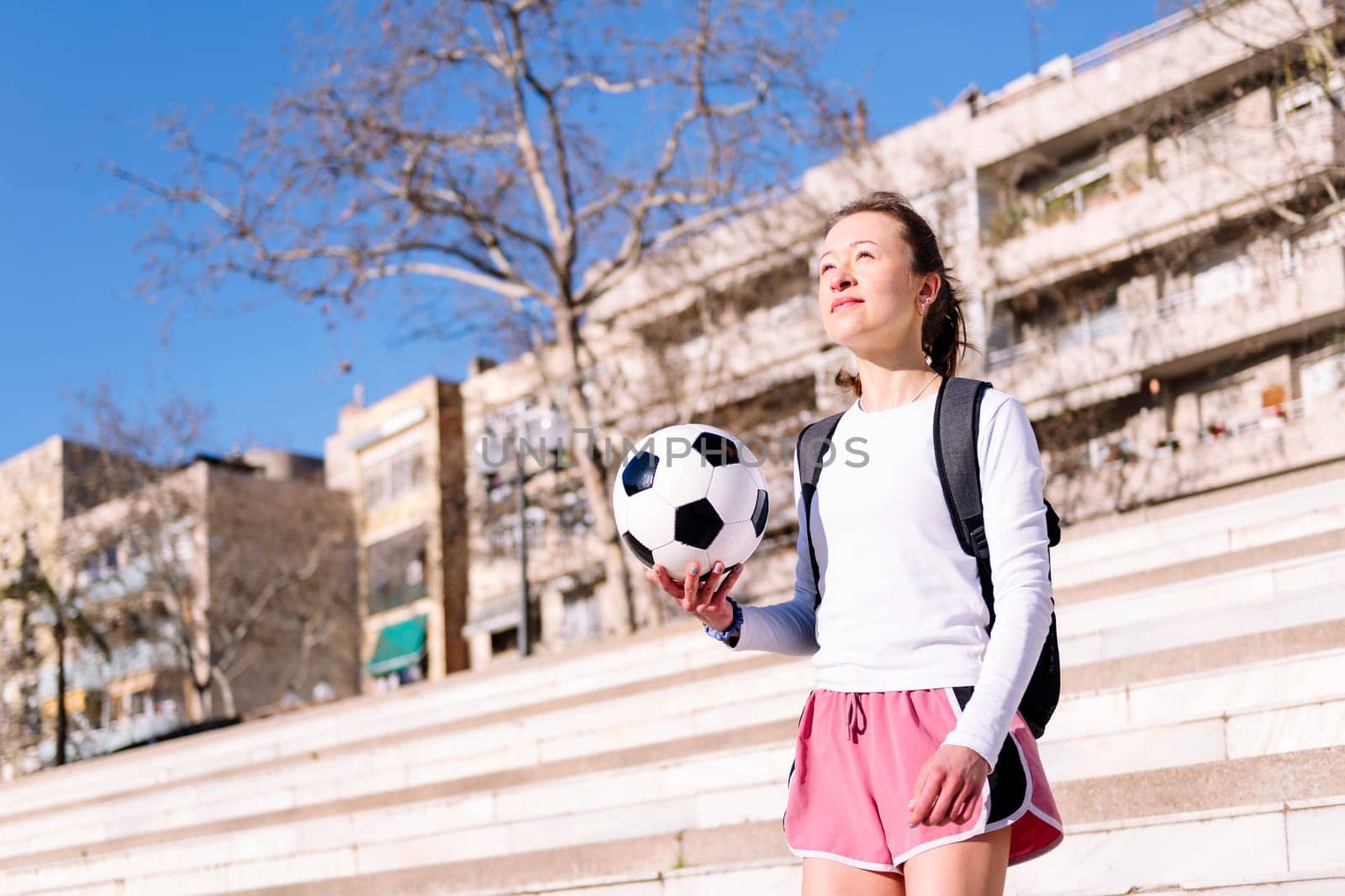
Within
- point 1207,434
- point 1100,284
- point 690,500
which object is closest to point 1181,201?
point 1100,284

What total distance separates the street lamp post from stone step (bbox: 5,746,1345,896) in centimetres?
712

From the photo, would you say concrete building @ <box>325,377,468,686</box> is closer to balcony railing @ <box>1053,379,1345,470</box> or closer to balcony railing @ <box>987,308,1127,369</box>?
balcony railing @ <box>987,308,1127,369</box>

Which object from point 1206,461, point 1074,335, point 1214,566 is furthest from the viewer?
point 1074,335

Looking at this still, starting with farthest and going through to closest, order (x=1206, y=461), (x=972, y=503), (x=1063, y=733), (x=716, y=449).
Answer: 1. (x=1206, y=461)
2. (x=1063, y=733)
3. (x=716, y=449)
4. (x=972, y=503)

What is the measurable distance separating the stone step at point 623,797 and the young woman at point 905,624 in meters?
2.94

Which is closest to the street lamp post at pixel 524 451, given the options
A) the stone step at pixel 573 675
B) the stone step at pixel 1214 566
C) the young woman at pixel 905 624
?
the stone step at pixel 573 675

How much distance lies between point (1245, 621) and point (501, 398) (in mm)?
36777

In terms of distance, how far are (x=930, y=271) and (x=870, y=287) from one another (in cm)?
16

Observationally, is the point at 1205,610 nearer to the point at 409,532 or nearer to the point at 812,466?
the point at 812,466

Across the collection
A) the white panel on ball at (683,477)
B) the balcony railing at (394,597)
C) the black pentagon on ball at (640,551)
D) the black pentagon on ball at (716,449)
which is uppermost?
the balcony railing at (394,597)

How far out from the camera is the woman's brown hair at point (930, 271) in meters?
2.82

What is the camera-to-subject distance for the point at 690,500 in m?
3.21

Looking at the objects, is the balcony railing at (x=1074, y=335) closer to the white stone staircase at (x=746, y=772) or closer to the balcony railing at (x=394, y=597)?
the white stone staircase at (x=746, y=772)

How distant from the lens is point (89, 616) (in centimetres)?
3634
